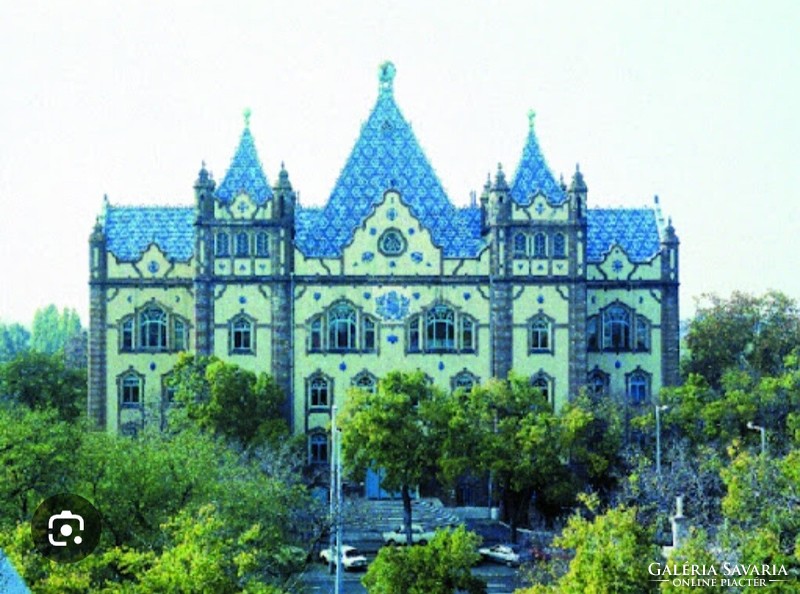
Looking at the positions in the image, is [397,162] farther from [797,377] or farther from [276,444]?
[797,377]

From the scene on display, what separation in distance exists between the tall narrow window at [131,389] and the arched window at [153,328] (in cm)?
146

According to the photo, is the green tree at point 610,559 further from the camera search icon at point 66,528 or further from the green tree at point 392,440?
the green tree at point 392,440

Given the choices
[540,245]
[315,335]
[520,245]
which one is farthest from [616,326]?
[315,335]

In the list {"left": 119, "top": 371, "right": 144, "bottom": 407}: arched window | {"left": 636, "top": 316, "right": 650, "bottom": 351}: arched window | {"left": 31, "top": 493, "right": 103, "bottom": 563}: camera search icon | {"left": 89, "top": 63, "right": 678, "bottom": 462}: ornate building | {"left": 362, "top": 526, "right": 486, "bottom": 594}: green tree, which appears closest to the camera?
{"left": 31, "top": 493, "right": 103, "bottom": 563}: camera search icon

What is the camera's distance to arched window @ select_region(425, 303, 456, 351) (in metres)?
61.8

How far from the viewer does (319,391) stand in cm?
6162

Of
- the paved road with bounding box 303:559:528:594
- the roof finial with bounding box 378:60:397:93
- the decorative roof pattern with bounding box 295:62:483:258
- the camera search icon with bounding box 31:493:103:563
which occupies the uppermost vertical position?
the roof finial with bounding box 378:60:397:93

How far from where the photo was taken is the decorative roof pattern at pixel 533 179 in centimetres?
6188

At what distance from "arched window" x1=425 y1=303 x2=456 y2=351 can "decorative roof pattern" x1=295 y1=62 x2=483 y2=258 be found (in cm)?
251

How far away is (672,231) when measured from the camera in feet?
208

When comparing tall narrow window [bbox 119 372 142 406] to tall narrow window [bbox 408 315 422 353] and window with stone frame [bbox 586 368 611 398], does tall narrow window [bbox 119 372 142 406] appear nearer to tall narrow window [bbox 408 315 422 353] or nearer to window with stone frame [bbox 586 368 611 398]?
tall narrow window [bbox 408 315 422 353]

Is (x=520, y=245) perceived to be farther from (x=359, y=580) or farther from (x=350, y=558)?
(x=359, y=580)

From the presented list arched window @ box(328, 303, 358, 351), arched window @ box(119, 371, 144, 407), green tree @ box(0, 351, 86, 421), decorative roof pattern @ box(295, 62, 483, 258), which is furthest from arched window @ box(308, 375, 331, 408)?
green tree @ box(0, 351, 86, 421)

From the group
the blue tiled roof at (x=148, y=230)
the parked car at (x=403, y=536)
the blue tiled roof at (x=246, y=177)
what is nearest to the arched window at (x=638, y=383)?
the parked car at (x=403, y=536)
